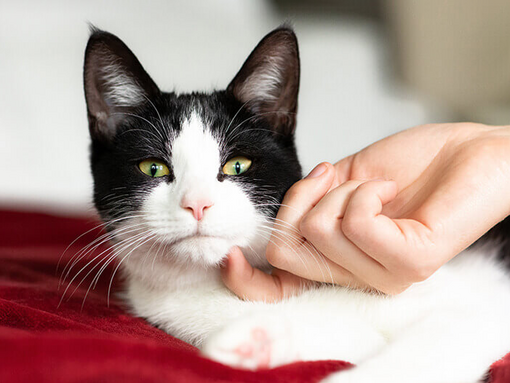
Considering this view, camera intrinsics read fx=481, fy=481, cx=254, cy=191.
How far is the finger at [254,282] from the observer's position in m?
0.97

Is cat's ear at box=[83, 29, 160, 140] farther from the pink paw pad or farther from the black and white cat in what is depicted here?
the pink paw pad

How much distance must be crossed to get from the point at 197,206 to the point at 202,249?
0.34ft

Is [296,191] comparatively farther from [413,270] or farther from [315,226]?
[413,270]

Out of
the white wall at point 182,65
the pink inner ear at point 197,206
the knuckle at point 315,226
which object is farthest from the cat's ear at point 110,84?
the white wall at point 182,65

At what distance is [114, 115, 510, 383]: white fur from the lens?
740 millimetres

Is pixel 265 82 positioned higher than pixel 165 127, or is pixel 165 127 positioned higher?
pixel 265 82

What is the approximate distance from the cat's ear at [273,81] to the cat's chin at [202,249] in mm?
378

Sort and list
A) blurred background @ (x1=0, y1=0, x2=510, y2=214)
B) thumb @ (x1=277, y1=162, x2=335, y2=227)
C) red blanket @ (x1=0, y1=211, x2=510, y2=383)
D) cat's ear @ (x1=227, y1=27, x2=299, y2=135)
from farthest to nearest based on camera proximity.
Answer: blurred background @ (x1=0, y1=0, x2=510, y2=214) < cat's ear @ (x1=227, y1=27, x2=299, y2=135) < thumb @ (x1=277, y1=162, x2=335, y2=227) < red blanket @ (x1=0, y1=211, x2=510, y2=383)

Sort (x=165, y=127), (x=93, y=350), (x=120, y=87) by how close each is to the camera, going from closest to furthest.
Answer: (x=93, y=350) → (x=165, y=127) → (x=120, y=87)

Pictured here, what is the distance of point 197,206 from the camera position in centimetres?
87

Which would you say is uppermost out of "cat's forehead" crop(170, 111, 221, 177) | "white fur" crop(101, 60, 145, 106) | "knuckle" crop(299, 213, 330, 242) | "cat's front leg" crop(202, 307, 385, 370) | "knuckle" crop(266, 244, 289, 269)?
"white fur" crop(101, 60, 145, 106)

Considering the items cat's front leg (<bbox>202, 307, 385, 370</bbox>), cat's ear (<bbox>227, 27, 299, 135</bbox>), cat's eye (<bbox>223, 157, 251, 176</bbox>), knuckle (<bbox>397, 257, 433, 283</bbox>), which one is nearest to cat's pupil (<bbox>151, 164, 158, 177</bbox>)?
cat's eye (<bbox>223, 157, 251, 176</bbox>)

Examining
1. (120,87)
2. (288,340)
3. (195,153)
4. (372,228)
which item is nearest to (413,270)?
(372,228)

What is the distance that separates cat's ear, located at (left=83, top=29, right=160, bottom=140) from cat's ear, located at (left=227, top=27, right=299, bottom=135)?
22 centimetres
